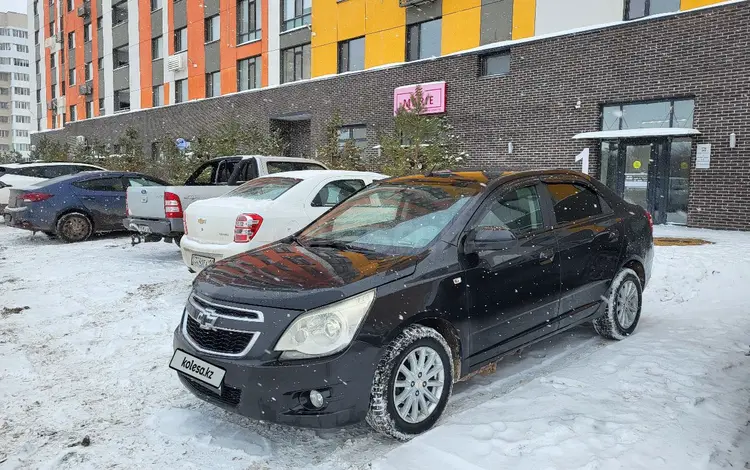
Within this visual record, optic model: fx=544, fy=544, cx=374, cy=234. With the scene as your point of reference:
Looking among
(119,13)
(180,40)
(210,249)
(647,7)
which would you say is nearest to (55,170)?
(210,249)

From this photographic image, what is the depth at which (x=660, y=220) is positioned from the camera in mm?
13977

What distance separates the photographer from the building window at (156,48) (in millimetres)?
32312

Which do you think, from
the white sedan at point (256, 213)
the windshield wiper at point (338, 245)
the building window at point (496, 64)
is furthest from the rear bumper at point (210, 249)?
the building window at point (496, 64)

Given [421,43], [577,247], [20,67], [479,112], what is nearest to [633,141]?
[479,112]

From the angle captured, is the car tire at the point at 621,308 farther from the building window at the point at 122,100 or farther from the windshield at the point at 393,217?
the building window at the point at 122,100

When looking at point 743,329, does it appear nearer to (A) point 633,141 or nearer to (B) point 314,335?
(B) point 314,335

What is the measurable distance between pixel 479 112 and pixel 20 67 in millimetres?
112334

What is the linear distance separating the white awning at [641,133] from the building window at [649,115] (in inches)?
11.9

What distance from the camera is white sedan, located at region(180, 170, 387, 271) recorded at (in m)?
6.16

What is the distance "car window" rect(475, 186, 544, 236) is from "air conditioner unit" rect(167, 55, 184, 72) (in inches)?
1180

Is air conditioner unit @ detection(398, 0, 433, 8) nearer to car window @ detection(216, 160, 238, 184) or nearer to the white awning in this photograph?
the white awning

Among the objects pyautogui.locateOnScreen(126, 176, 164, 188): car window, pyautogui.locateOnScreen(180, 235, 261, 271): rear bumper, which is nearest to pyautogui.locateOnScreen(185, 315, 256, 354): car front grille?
pyautogui.locateOnScreen(180, 235, 261, 271): rear bumper

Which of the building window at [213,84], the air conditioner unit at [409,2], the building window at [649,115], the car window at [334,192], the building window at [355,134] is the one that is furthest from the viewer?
the building window at [213,84]

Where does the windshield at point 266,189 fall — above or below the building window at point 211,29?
below
